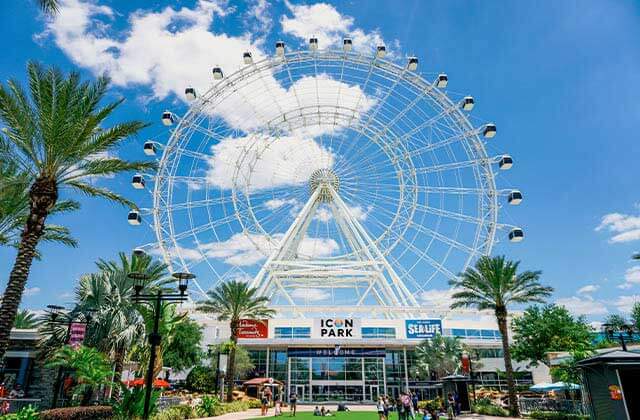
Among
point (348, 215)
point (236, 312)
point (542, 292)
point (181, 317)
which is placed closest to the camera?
point (181, 317)

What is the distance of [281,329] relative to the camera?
5078 cm

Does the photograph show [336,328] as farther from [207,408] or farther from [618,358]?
[618,358]

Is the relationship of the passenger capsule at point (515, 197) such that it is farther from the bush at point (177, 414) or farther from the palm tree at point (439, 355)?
the bush at point (177, 414)

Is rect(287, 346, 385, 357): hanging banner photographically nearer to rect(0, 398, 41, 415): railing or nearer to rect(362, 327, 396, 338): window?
rect(362, 327, 396, 338): window

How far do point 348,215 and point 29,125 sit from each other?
30414 millimetres

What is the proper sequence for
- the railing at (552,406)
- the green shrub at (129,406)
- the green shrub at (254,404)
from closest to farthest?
the green shrub at (129,406) → the railing at (552,406) → the green shrub at (254,404)

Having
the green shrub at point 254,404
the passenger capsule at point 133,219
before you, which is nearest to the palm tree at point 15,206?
the passenger capsule at point 133,219

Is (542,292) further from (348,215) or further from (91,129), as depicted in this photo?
(91,129)

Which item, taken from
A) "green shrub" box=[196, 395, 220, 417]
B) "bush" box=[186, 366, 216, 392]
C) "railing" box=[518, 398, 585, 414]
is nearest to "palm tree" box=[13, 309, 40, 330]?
"bush" box=[186, 366, 216, 392]

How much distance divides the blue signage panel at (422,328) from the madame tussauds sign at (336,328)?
17.8 ft

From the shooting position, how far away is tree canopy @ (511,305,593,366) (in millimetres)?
39438

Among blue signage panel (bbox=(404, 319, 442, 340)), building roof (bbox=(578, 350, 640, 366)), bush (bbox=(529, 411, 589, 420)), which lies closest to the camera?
building roof (bbox=(578, 350, 640, 366))

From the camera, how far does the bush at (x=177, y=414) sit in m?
20.6

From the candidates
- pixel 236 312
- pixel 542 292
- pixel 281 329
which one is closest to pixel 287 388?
pixel 281 329
